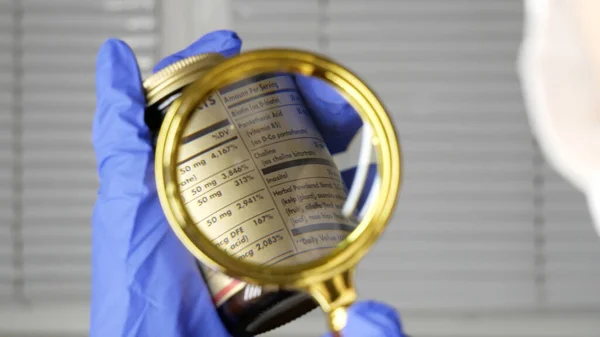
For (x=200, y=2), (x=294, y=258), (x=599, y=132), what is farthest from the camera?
(x=200, y=2)

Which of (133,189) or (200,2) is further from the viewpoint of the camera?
(200,2)

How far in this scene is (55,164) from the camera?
5.49 feet

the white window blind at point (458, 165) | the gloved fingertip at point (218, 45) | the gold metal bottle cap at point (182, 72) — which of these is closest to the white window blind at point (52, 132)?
the white window blind at point (458, 165)

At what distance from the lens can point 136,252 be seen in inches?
30.9

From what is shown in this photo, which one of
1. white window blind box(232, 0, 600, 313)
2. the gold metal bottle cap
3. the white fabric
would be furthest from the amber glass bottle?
white window blind box(232, 0, 600, 313)

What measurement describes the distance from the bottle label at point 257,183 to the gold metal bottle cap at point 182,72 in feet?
0.14

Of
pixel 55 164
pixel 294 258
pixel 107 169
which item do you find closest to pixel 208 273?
pixel 294 258

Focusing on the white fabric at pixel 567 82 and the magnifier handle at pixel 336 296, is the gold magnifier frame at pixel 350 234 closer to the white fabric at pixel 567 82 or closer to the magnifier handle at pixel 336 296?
the magnifier handle at pixel 336 296

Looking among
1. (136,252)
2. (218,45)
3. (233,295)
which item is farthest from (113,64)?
(233,295)

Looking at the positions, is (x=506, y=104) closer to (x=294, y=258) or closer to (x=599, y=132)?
(x=294, y=258)

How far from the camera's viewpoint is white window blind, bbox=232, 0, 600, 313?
170 cm

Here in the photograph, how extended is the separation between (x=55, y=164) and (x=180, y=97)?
121 centimetres

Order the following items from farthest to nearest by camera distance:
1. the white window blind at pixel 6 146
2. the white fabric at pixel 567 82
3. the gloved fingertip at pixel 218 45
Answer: the white window blind at pixel 6 146
the gloved fingertip at pixel 218 45
the white fabric at pixel 567 82

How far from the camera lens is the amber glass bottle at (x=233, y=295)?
24.3 inches
